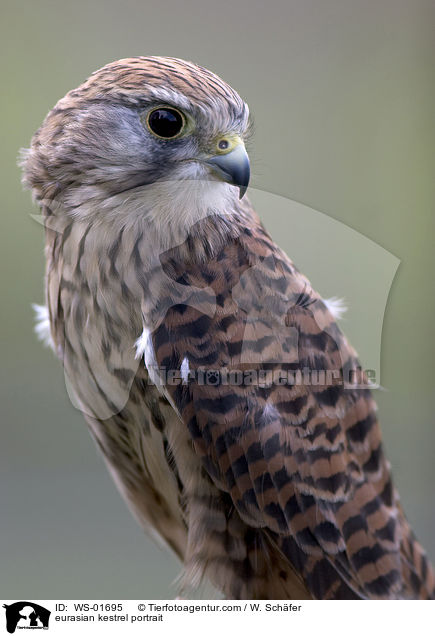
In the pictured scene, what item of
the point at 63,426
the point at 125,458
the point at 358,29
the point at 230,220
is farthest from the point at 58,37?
the point at 125,458

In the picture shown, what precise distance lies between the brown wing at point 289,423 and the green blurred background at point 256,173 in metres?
0.08

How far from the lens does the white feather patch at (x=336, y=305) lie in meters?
1.42

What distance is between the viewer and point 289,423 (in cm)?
132

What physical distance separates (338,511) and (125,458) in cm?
54

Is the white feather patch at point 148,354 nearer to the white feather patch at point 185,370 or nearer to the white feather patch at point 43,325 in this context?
the white feather patch at point 185,370

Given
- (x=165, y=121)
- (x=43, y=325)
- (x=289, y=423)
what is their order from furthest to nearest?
(x=43, y=325)
(x=289, y=423)
(x=165, y=121)

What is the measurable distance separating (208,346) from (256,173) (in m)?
0.37

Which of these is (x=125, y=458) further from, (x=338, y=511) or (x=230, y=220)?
(x=230, y=220)
